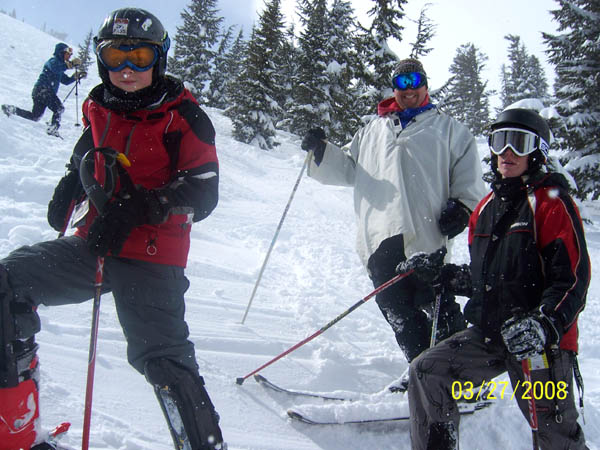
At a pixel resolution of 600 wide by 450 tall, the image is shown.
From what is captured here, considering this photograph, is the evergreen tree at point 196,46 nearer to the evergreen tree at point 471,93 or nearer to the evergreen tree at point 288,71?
the evergreen tree at point 288,71

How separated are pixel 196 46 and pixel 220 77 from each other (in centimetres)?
523

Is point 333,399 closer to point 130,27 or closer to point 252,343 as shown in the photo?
point 252,343

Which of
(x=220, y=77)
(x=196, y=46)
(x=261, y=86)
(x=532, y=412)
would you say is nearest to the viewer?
(x=532, y=412)

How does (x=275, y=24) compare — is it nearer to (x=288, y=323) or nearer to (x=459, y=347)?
(x=288, y=323)

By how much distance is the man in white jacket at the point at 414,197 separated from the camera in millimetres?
3207

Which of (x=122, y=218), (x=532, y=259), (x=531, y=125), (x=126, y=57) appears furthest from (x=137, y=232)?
(x=531, y=125)

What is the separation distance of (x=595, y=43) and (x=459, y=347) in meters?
15.8

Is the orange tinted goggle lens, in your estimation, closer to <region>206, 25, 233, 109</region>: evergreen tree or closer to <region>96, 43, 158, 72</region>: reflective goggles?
<region>96, 43, 158, 72</region>: reflective goggles

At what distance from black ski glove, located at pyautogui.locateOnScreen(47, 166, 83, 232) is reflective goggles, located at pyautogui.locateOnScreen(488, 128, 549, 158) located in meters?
2.43

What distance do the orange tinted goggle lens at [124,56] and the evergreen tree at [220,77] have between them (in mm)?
32567

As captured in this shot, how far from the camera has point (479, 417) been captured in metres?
3.14

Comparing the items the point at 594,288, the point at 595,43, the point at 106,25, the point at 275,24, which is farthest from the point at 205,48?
the point at 106,25

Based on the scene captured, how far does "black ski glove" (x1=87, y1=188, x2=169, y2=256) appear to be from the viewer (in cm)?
191

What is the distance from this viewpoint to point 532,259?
2.28 meters
